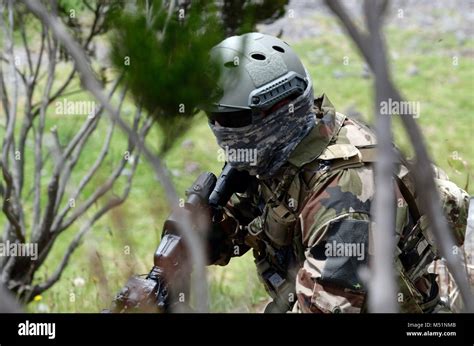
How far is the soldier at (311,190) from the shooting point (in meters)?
2.59

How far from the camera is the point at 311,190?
2.76m

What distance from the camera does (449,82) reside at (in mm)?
7168

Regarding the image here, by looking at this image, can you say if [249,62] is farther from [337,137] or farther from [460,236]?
[460,236]

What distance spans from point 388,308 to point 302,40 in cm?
666

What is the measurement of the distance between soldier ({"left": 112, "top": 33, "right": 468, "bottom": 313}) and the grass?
0.80 metres

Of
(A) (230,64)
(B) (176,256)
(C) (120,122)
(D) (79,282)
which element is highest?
(A) (230,64)

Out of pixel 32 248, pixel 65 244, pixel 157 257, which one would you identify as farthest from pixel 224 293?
pixel 157 257

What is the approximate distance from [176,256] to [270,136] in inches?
20.3

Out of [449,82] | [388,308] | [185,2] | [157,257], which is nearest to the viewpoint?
[388,308]

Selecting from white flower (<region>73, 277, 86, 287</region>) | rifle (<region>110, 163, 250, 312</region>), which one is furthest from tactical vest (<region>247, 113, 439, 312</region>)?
white flower (<region>73, 277, 86, 287</region>)

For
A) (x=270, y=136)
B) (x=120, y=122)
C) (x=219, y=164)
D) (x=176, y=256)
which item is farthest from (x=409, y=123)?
(x=219, y=164)

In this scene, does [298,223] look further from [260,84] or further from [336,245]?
[260,84]

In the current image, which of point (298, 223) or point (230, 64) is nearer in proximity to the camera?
point (230, 64)

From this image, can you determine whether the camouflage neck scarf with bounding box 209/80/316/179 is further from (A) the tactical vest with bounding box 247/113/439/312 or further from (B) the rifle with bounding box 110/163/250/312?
(B) the rifle with bounding box 110/163/250/312
